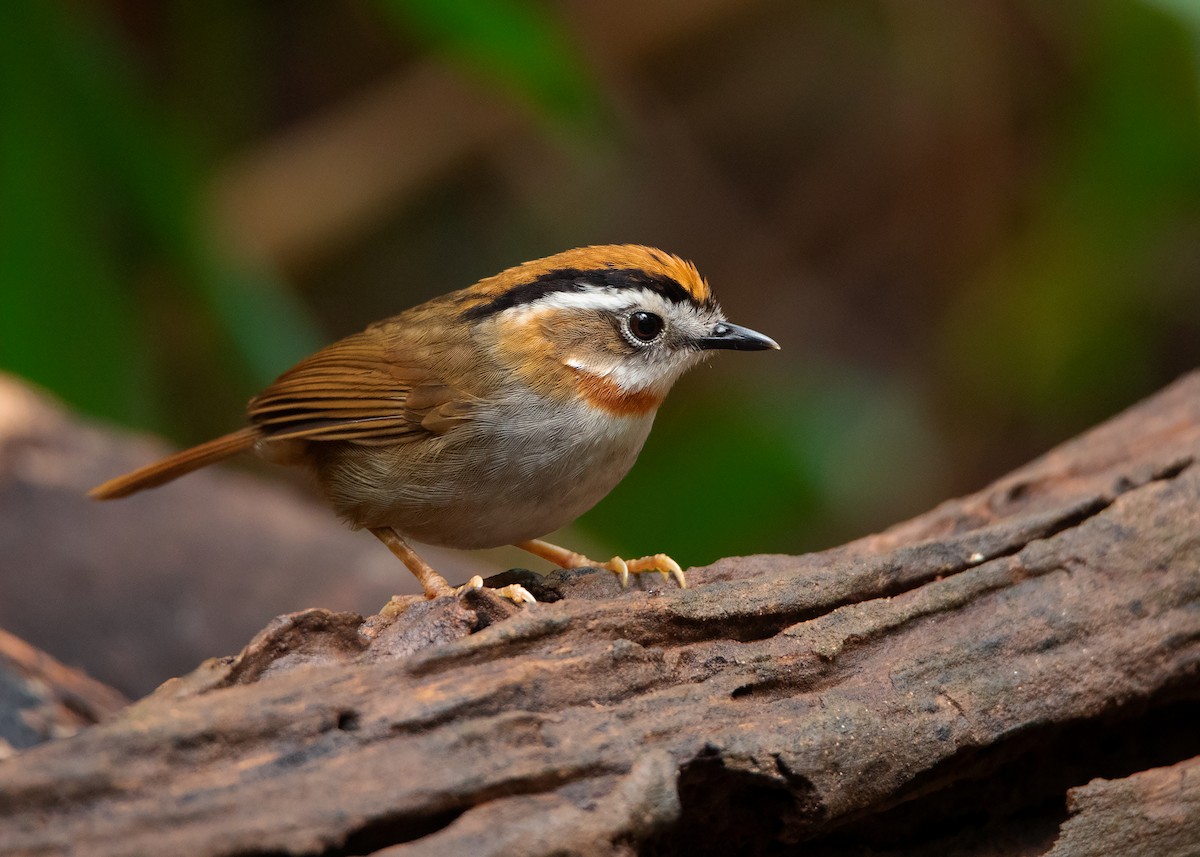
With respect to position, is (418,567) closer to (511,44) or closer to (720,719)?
(720,719)

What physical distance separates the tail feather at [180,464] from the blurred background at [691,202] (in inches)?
59.7

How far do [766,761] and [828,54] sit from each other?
6725mm

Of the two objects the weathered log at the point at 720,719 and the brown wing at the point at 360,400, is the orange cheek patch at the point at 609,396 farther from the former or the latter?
the weathered log at the point at 720,719

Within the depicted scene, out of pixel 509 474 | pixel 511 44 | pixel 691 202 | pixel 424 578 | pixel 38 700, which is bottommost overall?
pixel 38 700

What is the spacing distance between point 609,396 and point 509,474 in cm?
39

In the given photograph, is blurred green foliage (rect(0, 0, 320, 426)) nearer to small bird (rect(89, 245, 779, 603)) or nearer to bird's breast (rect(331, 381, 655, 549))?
small bird (rect(89, 245, 779, 603))

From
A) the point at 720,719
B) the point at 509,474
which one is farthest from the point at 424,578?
the point at 720,719

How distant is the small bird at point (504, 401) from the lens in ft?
11.4

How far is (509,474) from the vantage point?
344 centimetres

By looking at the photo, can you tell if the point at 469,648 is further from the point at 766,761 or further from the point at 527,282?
the point at 527,282

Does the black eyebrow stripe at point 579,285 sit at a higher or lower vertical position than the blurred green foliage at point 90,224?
lower

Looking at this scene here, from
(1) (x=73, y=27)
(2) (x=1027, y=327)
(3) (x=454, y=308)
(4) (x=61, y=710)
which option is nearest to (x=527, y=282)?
(3) (x=454, y=308)

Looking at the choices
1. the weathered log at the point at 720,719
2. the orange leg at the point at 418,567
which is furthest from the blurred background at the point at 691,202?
the weathered log at the point at 720,719

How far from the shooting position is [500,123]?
7.75 metres
